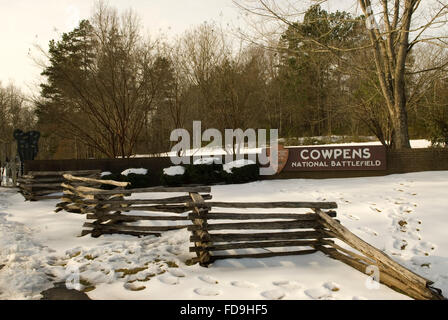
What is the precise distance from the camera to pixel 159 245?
20.5 feet

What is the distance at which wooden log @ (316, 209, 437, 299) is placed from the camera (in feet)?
12.7

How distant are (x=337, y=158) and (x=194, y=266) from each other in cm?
Result: 1133

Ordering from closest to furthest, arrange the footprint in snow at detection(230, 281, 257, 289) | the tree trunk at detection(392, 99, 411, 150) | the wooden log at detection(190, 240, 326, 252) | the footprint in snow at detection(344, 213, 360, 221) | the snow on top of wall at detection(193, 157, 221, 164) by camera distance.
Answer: the footprint in snow at detection(230, 281, 257, 289) → the wooden log at detection(190, 240, 326, 252) → the footprint in snow at detection(344, 213, 360, 221) → the tree trunk at detection(392, 99, 411, 150) → the snow on top of wall at detection(193, 157, 221, 164)

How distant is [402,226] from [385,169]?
24.9 feet

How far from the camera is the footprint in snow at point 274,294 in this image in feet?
13.3

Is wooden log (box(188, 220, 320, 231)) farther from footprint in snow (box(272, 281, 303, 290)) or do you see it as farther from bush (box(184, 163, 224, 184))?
bush (box(184, 163, 224, 184))

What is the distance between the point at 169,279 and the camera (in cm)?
465

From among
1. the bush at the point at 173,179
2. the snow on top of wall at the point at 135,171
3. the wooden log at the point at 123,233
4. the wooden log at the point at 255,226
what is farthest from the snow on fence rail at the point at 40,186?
the wooden log at the point at 255,226

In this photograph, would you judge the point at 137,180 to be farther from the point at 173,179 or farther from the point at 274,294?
the point at 274,294

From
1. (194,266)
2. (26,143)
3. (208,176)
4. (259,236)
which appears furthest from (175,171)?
(194,266)

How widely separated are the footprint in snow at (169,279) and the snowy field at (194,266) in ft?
0.09

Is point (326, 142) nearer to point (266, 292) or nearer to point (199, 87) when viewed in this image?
point (199, 87)

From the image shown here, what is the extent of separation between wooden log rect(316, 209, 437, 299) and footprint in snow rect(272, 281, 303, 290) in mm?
1126

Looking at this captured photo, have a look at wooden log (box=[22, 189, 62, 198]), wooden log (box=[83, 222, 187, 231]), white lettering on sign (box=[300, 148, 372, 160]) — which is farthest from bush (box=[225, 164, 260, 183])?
wooden log (box=[83, 222, 187, 231])
